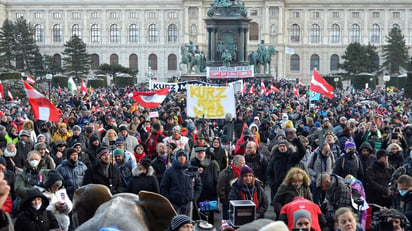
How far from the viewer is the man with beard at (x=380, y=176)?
960 cm

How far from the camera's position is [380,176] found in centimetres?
965

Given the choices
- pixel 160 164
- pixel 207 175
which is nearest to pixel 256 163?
pixel 207 175

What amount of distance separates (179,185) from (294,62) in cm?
8592

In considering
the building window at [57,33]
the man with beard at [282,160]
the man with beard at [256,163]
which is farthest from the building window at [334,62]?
the man with beard at [282,160]

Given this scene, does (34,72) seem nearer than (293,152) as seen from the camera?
No

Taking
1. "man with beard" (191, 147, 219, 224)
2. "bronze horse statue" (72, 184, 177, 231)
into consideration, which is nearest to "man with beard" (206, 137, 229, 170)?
"man with beard" (191, 147, 219, 224)

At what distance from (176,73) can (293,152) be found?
8396cm

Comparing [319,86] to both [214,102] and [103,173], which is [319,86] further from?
[103,173]

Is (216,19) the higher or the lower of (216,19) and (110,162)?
the higher

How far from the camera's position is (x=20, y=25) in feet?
256

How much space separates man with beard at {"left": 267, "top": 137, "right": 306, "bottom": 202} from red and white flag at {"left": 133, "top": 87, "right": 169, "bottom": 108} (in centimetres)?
928

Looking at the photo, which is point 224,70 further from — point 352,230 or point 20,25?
point 20,25

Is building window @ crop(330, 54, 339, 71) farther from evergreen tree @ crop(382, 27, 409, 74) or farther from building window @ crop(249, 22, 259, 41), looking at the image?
evergreen tree @ crop(382, 27, 409, 74)

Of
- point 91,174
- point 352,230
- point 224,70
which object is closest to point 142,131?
point 91,174
